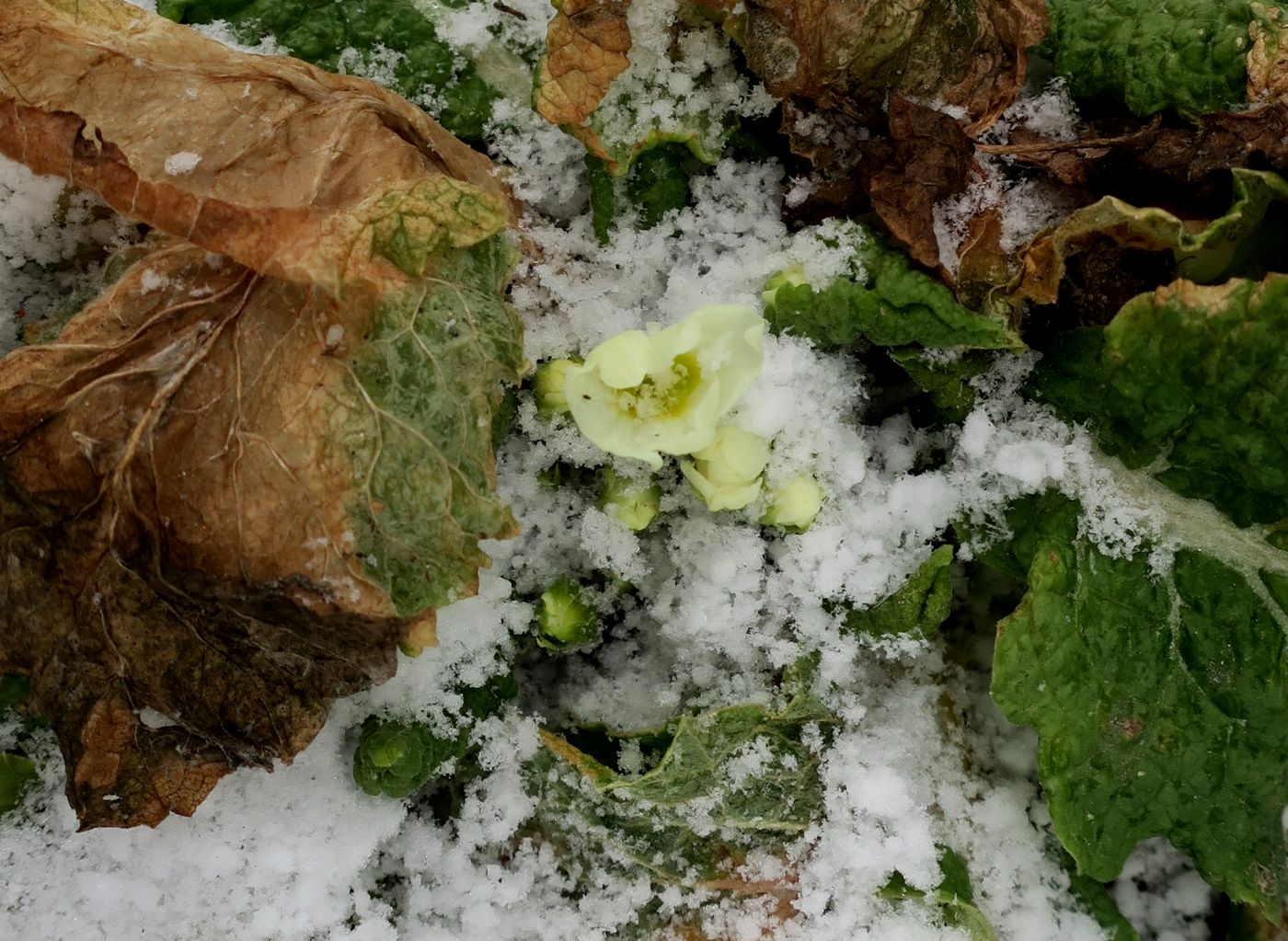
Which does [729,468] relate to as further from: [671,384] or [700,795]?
[700,795]

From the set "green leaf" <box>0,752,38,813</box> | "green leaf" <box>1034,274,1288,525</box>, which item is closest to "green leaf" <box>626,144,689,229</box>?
"green leaf" <box>1034,274,1288,525</box>


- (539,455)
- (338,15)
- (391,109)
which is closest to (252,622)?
(539,455)

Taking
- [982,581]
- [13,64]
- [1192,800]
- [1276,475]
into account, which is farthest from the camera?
[982,581]

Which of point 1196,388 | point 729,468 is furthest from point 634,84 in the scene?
point 1196,388

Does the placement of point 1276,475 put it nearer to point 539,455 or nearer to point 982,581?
point 982,581

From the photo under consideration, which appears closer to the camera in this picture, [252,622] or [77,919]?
[252,622]

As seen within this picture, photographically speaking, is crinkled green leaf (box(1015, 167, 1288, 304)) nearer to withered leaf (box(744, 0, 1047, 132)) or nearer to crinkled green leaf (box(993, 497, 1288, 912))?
withered leaf (box(744, 0, 1047, 132))

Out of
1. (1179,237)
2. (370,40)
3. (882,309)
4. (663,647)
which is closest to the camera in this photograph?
(1179,237)
